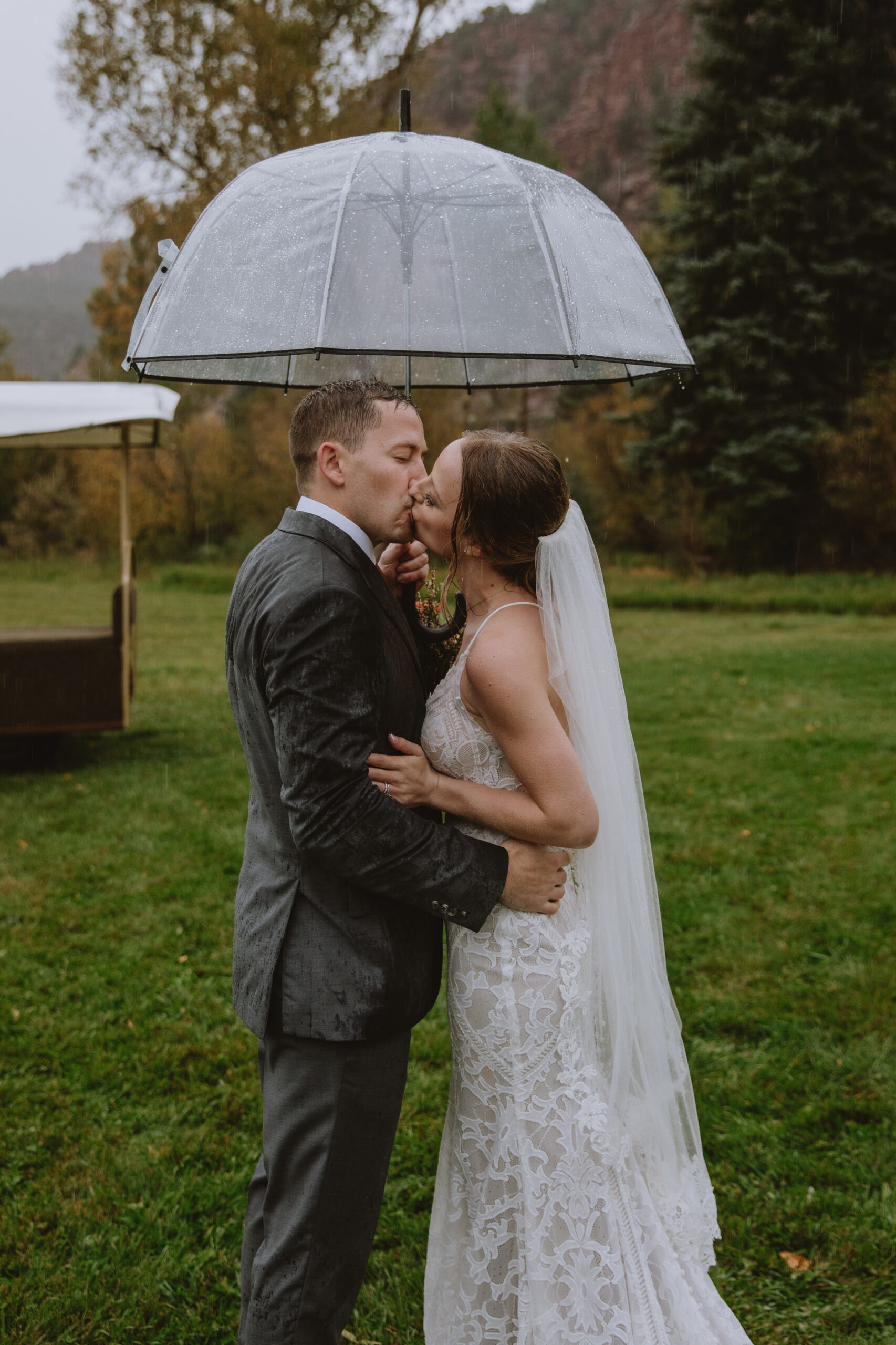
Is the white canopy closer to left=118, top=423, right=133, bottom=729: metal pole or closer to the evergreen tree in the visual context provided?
left=118, top=423, right=133, bottom=729: metal pole

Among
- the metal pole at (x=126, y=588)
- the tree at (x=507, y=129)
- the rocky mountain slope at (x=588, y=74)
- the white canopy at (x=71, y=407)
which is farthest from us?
the rocky mountain slope at (x=588, y=74)

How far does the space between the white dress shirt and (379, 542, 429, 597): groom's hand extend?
0.49 meters

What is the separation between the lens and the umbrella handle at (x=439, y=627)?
2602 millimetres

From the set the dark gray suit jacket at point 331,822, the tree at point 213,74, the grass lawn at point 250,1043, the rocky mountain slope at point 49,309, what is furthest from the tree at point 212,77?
the rocky mountain slope at point 49,309

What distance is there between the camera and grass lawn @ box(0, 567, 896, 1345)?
3.04 m

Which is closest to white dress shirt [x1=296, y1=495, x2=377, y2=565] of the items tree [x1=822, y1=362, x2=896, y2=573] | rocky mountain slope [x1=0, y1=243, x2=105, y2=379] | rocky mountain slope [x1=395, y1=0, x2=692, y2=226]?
tree [x1=822, y1=362, x2=896, y2=573]

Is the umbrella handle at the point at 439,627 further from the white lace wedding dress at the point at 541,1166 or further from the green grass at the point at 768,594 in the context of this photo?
the green grass at the point at 768,594

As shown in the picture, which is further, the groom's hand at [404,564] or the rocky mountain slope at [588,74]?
the rocky mountain slope at [588,74]

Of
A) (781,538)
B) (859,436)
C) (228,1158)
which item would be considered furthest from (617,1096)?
(781,538)

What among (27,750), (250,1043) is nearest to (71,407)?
(27,750)

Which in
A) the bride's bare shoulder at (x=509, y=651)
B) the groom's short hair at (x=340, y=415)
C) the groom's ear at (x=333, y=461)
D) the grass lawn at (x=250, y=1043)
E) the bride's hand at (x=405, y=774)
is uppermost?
the groom's short hair at (x=340, y=415)

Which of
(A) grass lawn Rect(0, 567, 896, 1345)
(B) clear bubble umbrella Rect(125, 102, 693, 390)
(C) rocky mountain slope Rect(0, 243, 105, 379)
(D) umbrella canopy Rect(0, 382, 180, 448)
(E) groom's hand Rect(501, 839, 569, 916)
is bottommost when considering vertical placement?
(A) grass lawn Rect(0, 567, 896, 1345)

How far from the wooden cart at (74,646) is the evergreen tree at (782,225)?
55.3ft

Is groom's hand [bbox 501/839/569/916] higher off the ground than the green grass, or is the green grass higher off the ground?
groom's hand [bbox 501/839/569/916]
